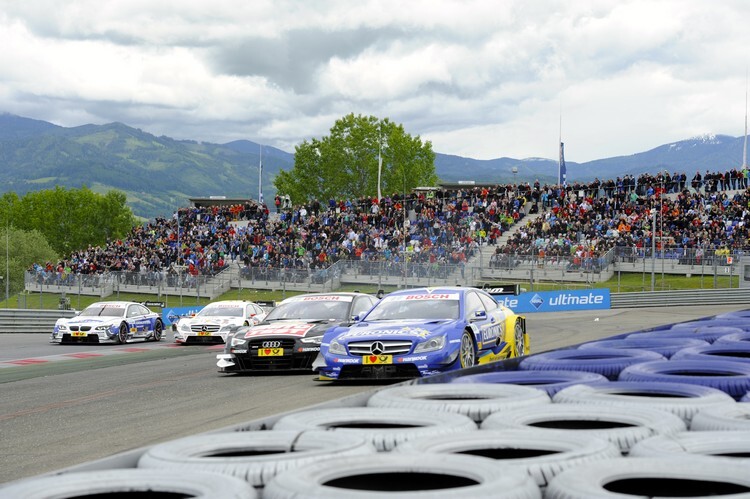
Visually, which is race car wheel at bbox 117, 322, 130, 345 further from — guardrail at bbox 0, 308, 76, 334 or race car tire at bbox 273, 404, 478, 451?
race car tire at bbox 273, 404, 478, 451

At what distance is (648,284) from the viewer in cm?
3850

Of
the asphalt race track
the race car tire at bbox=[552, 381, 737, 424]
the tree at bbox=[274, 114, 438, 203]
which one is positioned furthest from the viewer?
the tree at bbox=[274, 114, 438, 203]

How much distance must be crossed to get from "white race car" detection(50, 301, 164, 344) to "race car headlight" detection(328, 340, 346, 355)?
613 inches

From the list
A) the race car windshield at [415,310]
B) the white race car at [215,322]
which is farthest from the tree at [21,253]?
the race car windshield at [415,310]

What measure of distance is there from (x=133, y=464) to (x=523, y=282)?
1383 inches

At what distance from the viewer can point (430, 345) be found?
40.4 feet

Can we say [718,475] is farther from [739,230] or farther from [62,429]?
[739,230]

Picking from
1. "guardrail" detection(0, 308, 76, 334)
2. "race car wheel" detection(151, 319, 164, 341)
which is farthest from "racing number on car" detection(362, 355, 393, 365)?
"guardrail" detection(0, 308, 76, 334)

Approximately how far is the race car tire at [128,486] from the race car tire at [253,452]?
0.16 metres

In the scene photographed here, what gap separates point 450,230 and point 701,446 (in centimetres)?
4181

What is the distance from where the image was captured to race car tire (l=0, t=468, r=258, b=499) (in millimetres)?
3418

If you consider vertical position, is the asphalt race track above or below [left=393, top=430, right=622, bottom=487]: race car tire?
below

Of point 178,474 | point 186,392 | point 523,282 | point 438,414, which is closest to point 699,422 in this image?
point 438,414

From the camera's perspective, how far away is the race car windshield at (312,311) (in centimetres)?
1586
